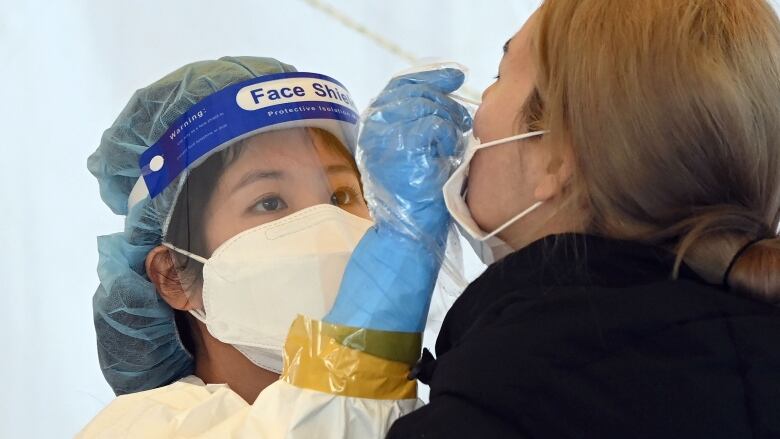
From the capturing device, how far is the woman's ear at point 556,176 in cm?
86

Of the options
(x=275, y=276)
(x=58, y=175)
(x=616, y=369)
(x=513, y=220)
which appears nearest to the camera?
(x=616, y=369)

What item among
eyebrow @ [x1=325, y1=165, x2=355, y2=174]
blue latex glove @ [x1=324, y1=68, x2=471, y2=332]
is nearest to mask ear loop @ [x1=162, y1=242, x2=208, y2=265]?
eyebrow @ [x1=325, y1=165, x2=355, y2=174]

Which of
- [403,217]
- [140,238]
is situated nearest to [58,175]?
[140,238]

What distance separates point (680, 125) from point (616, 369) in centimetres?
23

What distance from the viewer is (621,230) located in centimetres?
82

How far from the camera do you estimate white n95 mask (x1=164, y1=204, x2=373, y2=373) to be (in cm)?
115

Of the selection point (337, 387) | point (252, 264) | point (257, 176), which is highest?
point (257, 176)

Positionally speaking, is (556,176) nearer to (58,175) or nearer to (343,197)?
(343,197)

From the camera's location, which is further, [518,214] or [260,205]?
[260,205]

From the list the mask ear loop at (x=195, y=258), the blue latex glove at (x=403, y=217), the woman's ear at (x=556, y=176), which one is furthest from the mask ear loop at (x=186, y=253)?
the woman's ear at (x=556, y=176)

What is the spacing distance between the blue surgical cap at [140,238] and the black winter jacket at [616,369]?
0.65 metres

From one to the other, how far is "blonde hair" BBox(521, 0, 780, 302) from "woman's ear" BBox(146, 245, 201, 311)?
66 centimetres

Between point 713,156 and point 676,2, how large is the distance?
0.15 meters

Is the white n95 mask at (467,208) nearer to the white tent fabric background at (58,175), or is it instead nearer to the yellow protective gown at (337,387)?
the yellow protective gown at (337,387)
